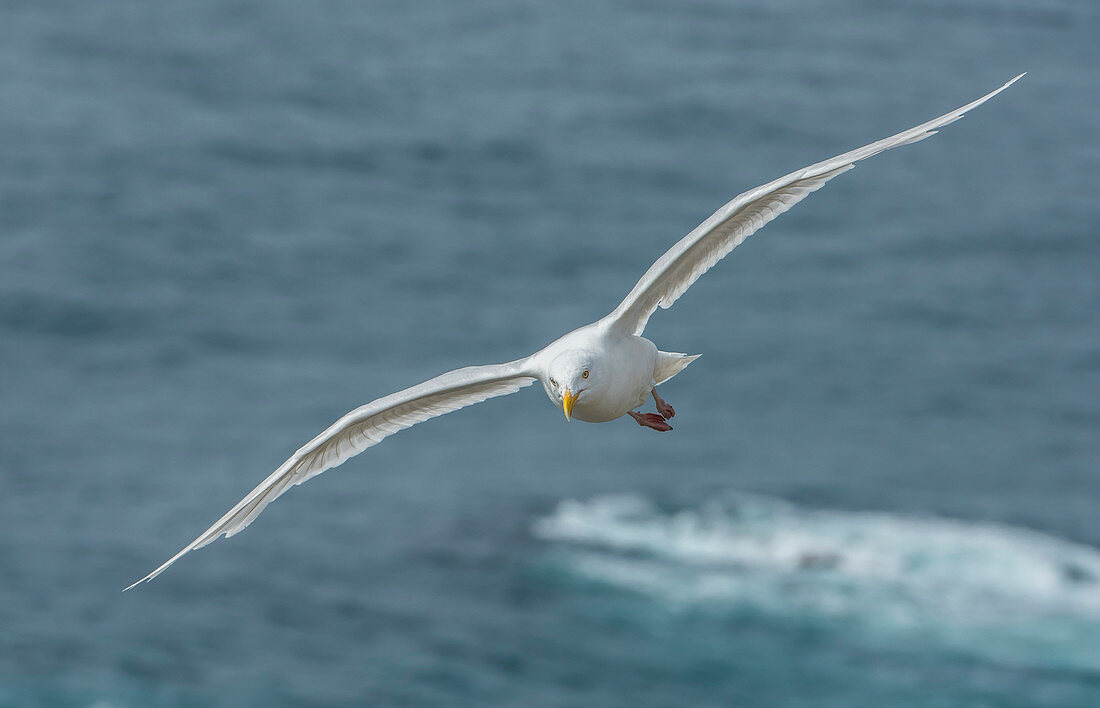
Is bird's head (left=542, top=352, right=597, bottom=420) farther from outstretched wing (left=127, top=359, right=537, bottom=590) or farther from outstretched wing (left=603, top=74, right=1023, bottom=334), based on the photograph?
outstretched wing (left=603, top=74, right=1023, bottom=334)

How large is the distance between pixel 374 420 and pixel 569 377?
3940mm

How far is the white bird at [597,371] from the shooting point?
23188mm

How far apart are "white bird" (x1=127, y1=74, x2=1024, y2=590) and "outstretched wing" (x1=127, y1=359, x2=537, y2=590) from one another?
16mm

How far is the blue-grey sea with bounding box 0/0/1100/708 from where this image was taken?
81.1 meters

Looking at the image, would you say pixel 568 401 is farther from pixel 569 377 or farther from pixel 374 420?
pixel 374 420

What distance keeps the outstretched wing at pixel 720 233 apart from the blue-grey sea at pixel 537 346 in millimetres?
53323

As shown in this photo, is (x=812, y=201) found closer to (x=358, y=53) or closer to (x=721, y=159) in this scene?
(x=721, y=159)

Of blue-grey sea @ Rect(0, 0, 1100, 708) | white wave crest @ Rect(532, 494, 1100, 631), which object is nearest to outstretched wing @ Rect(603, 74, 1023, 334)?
blue-grey sea @ Rect(0, 0, 1100, 708)

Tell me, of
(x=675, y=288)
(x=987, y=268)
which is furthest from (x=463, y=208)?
(x=675, y=288)

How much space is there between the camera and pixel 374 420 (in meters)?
25.2

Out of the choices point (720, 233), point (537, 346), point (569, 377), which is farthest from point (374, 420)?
point (537, 346)

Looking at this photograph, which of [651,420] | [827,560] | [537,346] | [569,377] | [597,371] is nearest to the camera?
[569,377]

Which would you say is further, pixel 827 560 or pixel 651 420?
pixel 827 560

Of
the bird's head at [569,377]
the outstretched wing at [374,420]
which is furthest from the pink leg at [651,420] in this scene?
the bird's head at [569,377]
